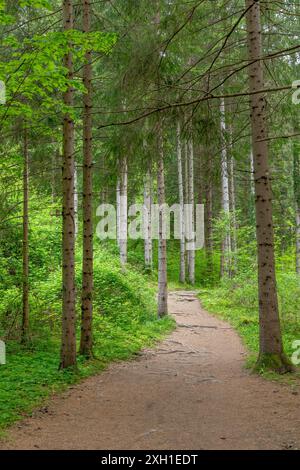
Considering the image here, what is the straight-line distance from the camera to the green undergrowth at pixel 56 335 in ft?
22.5

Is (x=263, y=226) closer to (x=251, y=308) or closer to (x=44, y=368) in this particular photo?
(x=44, y=368)

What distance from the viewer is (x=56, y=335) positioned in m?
10.7

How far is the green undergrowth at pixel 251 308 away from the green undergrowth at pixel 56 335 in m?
2.56

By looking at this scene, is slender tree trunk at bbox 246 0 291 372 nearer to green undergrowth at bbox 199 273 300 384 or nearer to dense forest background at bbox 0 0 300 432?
dense forest background at bbox 0 0 300 432

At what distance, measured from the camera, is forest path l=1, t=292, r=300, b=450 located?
5129 mm

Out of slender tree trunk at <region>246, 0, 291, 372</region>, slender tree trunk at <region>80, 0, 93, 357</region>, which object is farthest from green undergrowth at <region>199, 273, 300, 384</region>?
slender tree trunk at <region>80, 0, 93, 357</region>

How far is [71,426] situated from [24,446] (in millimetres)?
816

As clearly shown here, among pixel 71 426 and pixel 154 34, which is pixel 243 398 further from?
pixel 154 34

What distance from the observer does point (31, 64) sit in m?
6.00

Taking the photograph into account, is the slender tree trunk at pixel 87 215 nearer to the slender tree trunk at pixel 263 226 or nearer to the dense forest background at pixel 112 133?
the dense forest background at pixel 112 133

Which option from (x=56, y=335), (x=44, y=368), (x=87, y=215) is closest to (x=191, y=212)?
(x=56, y=335)

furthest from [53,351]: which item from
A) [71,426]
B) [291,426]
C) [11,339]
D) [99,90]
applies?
[99,90]

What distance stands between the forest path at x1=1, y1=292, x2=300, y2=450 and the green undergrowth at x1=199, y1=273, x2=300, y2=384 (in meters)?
0.95

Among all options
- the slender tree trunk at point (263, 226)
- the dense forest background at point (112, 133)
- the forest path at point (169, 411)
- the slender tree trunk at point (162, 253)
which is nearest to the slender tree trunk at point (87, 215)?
the dense forest background at point (112, 133)
